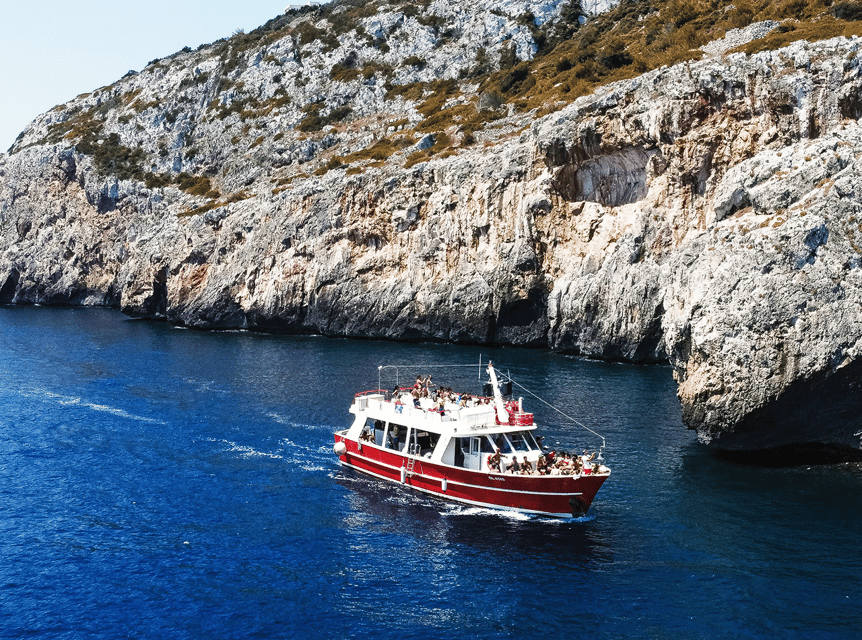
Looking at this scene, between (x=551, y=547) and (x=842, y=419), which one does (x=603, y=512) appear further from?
(x=842, y=419)

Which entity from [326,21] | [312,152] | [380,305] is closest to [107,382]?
[380,305]

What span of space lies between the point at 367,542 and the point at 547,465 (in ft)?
28.8

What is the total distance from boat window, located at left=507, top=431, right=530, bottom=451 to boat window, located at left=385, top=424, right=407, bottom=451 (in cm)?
598

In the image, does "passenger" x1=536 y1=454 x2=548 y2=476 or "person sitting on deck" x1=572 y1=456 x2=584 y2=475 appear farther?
"passenger" x1=536 y1=454 x2=548 y2=476

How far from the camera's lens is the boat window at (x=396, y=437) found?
37709mm

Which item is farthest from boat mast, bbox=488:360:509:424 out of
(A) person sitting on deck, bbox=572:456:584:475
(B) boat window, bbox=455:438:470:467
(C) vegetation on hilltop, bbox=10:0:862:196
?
(C) vegetation on hilltop, bbox=10:0:862:196

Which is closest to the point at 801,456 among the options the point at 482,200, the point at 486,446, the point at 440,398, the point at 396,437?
the point at 486,446

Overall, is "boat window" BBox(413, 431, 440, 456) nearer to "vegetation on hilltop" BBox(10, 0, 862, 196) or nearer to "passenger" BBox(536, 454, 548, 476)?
"passenger" BBox(536, 454, 548, 476)

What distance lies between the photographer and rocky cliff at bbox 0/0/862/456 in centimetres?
3812

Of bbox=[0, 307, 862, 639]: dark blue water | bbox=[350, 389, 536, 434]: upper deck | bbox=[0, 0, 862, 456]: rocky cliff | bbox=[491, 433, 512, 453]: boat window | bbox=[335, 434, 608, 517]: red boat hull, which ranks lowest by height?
bbox=[0, 307, 862, 639]: dark blue water

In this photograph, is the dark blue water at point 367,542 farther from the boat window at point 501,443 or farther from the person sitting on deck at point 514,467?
the boat window at point 501,443

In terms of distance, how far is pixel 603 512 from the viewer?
32.9 metres

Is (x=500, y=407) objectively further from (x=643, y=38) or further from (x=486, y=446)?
(x=643, y=38)

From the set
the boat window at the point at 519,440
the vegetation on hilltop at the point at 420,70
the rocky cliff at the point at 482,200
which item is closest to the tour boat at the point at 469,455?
the boat window at the point at 519,440
